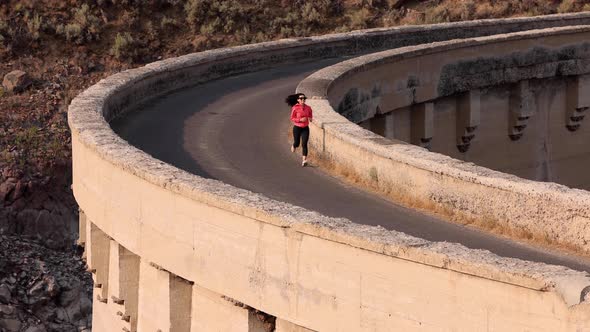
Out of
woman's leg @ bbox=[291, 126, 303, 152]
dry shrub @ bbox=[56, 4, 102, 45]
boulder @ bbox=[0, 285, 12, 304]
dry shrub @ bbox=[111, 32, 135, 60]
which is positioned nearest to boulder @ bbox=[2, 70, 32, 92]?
dry shrub @ bbox=[56, 4, 102, 45]

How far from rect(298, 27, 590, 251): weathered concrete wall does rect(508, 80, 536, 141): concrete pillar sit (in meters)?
0.25

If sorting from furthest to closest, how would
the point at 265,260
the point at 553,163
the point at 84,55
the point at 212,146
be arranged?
the point at 84,55 → the point at 553,163 → the point at 212,146 → the point at 265,260

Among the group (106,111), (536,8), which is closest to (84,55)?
(536,8)

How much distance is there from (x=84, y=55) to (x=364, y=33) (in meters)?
17.2

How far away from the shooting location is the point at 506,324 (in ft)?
33.2

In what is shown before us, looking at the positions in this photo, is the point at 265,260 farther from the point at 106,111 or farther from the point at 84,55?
the point at 84,55

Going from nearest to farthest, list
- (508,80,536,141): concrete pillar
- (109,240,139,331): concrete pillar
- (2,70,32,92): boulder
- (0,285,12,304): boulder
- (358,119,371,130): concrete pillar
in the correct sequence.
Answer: (109,240,139,331): concrete pillar < (358,119,371,130): concrete pillar < (508,80,536,141): concrete pillar < (0,285,12,304): boulder < (2,70,32,92): boulder

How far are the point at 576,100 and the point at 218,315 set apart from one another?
15.2 meters

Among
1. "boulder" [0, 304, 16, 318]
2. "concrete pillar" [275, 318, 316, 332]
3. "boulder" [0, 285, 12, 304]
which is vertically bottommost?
"boulder" [0, 304, 16, 318]

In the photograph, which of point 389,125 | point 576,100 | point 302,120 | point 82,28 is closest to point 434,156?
point 302,120

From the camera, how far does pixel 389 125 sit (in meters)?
23.1

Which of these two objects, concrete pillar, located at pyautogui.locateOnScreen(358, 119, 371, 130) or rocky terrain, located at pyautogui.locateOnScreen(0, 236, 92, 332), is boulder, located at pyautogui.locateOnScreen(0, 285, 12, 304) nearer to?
rocky terrain, located at pyautogui.locateOnScreen(0, 236, 92, 332)

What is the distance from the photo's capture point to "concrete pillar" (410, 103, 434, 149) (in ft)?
78.6

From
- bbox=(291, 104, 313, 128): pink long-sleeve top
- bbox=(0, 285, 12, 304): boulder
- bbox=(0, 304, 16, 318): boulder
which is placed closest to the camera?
bbox=(291, 104, 313, 128): pink long-sleeve top
